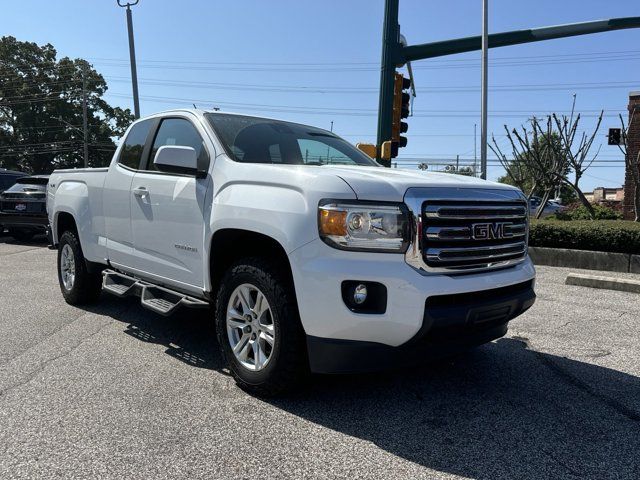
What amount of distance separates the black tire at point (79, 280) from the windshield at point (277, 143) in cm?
260

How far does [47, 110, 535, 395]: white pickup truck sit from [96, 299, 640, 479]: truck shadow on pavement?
0.43 meters

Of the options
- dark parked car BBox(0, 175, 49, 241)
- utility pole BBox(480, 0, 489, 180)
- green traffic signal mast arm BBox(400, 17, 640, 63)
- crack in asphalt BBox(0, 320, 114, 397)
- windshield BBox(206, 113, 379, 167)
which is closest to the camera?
crack in asphalt BBox(0, 320, 114, 397)

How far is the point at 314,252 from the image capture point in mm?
3057

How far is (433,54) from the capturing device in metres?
12.0

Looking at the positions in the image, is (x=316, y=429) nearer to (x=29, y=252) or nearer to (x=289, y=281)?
(x=289, y=281)

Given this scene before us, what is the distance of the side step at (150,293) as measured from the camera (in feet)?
13.6

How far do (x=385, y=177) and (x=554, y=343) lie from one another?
9.45 feet

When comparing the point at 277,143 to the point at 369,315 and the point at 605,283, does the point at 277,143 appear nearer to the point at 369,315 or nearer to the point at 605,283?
the point at 369,315

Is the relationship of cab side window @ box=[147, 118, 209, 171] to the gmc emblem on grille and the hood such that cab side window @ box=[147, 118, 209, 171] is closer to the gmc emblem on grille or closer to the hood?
the hood

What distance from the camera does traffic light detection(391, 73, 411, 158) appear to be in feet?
38.1

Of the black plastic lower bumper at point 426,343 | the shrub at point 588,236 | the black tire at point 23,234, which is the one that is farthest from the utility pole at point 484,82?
the black tire at point 23,234

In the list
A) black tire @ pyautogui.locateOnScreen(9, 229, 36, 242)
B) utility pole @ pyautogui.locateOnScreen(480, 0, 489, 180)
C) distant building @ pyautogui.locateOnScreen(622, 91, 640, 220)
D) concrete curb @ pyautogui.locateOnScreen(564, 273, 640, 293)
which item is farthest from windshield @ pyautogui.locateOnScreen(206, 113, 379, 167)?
distant building @ pyautogui.locateOnScreen(622, 91, 640, 220)

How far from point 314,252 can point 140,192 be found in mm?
2288

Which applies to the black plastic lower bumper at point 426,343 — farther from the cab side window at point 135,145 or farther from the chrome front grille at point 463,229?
the cab side window at point 135,145
